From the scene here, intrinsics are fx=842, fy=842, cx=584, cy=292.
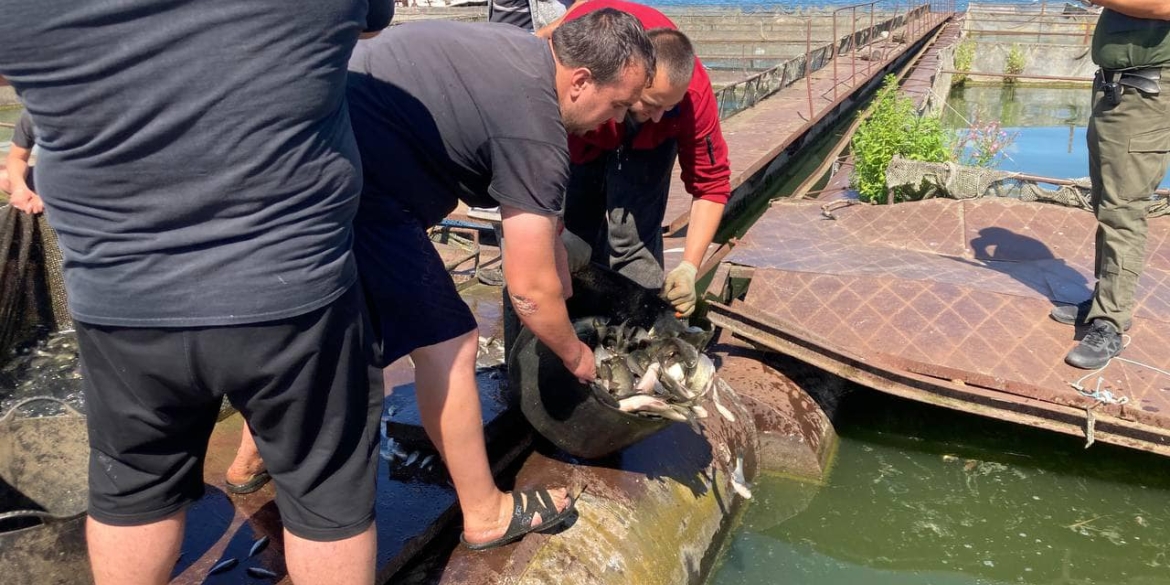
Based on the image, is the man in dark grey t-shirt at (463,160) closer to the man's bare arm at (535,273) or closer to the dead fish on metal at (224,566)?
the man's bare arm at (535,273)

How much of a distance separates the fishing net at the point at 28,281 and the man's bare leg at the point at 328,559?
2456 mm

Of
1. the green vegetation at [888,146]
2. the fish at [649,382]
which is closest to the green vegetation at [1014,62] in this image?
the green vegetation at [888,146]

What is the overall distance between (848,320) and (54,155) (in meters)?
3.76

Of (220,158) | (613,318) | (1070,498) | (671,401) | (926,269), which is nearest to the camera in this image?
(220,158)

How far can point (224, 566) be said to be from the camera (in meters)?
2.42

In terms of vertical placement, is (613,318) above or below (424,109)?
below

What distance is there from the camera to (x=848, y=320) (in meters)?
4.44

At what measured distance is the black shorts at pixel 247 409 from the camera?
1.68 m

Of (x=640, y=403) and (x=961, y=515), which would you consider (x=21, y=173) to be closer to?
(x=640, y=403)

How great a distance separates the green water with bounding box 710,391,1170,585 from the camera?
360 cm

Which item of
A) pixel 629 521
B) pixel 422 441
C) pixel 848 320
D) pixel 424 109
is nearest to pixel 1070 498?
pixel 848 320

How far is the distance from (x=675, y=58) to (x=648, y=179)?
2.61ft

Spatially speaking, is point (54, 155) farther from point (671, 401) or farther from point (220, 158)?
point (671, 401)

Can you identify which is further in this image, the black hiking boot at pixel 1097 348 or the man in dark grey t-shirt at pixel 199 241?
the black hiking boot at pixel 1097 348
